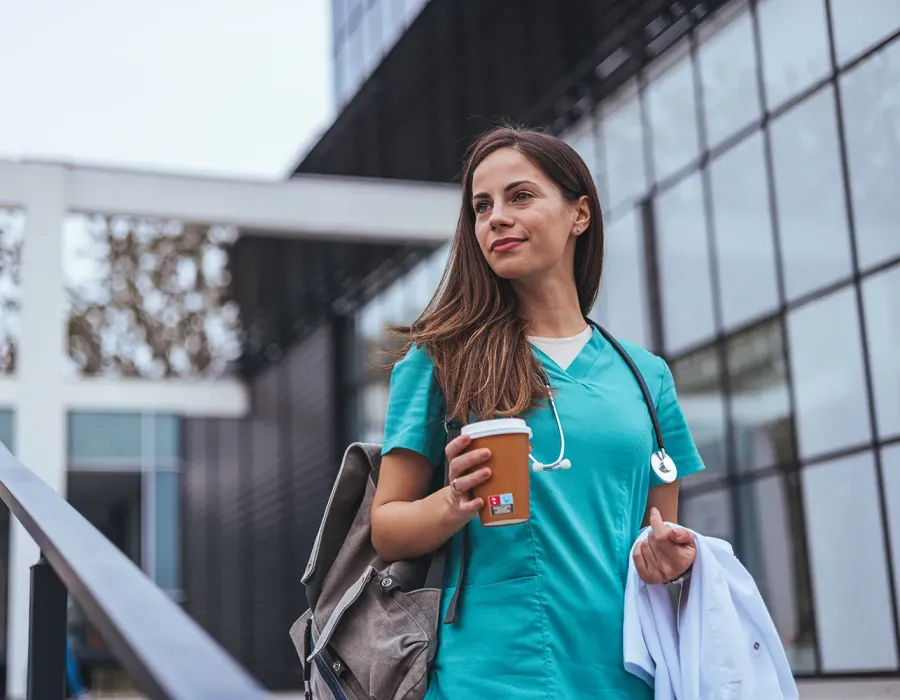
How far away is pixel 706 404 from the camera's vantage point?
10.5 meters

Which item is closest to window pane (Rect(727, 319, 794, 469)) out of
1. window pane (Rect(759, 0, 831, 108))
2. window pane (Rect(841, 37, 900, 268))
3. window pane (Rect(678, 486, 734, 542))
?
window pane (Rect(678, 486, 734, 542))

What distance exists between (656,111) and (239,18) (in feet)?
65.5

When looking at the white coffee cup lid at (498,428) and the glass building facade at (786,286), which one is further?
the glass building facade at (786,286)

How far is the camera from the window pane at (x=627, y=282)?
37.1 feet

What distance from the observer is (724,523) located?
10.2m

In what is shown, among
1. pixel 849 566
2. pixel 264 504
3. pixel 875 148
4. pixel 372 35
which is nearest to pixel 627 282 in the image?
pixel 875 148

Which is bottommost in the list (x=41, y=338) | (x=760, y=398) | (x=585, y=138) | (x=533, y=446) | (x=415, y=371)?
(x=533, y=446)

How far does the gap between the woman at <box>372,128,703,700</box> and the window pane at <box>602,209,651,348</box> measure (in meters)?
9.13

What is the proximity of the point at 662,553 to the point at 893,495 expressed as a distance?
7.08m

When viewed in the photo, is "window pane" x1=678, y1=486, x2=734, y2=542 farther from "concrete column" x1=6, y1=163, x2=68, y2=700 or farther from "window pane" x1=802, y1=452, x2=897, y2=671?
"concrete column" x1=6, y1=163, x2=68, y2=700

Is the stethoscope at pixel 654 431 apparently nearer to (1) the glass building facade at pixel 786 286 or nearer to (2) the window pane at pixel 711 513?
(1) the glass building facade at pixel 786 286

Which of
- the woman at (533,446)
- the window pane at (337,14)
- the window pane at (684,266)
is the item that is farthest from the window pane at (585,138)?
the woman at (533,446)

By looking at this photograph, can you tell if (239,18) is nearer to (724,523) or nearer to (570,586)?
(724,523)

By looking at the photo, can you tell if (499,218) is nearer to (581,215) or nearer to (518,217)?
(518,217)
